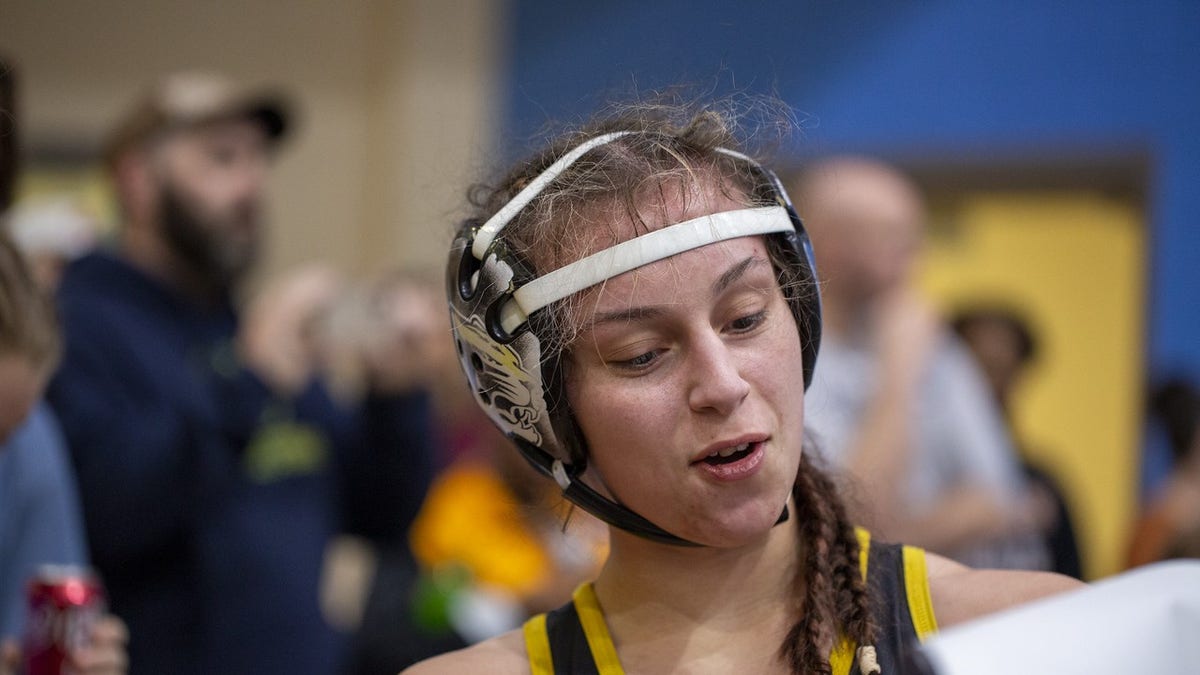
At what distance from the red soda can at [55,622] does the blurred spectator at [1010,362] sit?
11.6 feet

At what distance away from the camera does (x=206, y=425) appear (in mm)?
3613

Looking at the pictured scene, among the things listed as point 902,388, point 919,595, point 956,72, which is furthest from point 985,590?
point 956,72

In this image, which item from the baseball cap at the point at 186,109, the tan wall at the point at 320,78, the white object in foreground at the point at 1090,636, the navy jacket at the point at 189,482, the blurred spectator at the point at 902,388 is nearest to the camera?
the white object in foreground at the point at 1090,636

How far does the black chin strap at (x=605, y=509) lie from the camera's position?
5.53 feet

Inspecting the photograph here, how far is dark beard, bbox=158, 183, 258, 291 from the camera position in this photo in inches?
159

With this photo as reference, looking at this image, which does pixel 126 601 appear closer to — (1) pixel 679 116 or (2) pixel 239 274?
(2) pixel 239 274

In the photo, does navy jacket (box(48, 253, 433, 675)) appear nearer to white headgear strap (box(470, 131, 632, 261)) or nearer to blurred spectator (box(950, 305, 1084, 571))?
white headgear strap (box(470, 131, 632, 261))

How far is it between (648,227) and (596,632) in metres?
0.56

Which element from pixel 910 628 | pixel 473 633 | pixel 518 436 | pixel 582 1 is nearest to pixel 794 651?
pixel 910 628

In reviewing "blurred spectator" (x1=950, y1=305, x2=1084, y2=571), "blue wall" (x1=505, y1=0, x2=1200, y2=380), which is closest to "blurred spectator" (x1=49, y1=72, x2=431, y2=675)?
"blue wall" (x1=505, y1=0, x2=1200, y2=380)

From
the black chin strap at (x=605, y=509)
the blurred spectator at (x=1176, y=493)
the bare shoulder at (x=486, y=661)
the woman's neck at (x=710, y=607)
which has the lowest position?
the blurred spectator at (x=1176, y=493)

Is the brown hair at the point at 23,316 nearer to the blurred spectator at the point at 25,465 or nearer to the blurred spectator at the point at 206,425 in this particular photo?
the blurred spectator at the point at 25,465

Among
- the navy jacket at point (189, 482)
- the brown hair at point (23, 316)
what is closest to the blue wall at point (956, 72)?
the navy jacket at point (189, 482)

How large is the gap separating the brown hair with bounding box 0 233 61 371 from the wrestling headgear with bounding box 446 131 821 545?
0.87 metres
